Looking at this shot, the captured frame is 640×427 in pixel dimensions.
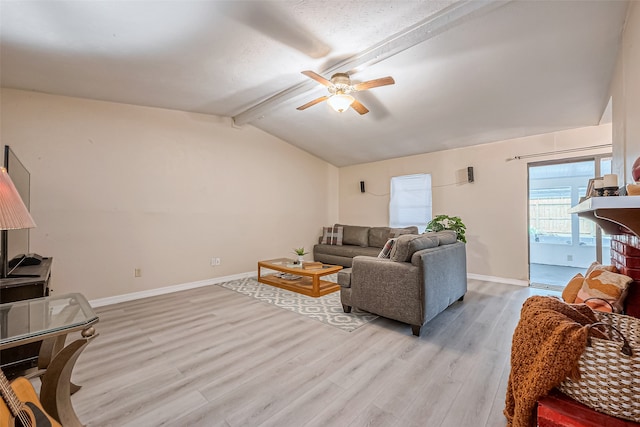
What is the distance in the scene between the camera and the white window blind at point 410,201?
5316 millimetres

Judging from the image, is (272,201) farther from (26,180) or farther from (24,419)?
(24,419)

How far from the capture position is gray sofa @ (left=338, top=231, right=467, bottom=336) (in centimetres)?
256

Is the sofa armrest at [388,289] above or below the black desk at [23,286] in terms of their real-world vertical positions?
below

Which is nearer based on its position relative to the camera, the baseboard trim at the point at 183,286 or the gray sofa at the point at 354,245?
the baseboard trim at the point at 183,286

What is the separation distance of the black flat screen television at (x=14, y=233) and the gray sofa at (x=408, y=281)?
2.84m

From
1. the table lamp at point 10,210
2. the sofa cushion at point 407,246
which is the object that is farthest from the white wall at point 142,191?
the sofa cushion at point 407,246

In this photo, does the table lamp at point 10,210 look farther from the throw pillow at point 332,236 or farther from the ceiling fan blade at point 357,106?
the throw pillow at point 332,236

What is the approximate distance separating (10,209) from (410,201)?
17.7ft

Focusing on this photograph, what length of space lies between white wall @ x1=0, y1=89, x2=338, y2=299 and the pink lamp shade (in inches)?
106

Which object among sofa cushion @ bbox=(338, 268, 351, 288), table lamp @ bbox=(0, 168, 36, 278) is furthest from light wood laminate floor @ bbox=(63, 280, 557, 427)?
table lamp @ bbox=(0, 168, 36, 278)

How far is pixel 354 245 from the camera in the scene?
5789mm

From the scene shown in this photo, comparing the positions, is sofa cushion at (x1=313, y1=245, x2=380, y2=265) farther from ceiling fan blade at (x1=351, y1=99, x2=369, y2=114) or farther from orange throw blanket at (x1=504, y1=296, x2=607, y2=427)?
orange throw blanket at (x1=504, y1=296, x2=607, y2=427)

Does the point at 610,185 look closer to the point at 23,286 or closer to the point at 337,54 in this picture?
the point at 337,54

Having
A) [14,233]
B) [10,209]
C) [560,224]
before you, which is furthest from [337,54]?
[560,224]
